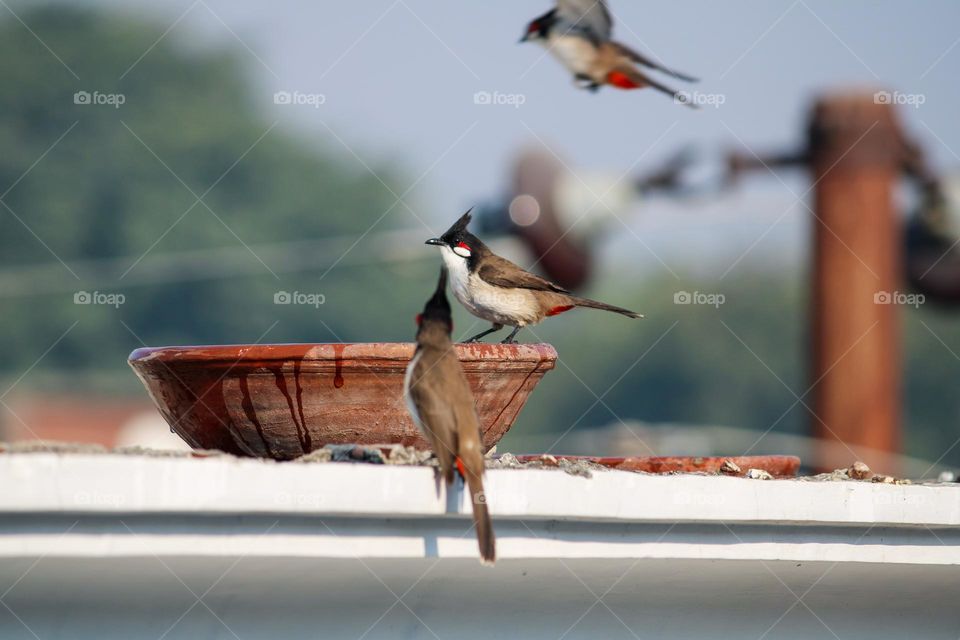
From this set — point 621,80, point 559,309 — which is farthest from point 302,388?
point 559,309

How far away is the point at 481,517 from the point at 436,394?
43 centimetres

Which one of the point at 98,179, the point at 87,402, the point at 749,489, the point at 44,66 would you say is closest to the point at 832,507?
the point at 749,489

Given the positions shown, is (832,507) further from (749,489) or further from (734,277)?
(734,277)

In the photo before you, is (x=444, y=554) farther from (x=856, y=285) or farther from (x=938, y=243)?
(x=938, y=243)

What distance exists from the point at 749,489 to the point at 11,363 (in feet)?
143

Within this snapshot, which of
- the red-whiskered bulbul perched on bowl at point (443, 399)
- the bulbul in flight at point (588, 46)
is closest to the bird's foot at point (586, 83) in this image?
the bulbul in flight at point (588, 46)

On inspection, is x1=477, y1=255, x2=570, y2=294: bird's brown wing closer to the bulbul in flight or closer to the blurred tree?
the bulbul in flight

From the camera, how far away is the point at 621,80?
15.1ft

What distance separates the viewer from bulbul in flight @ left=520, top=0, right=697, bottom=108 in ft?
14.9

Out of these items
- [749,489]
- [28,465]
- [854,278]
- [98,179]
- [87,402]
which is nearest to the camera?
[28,465]

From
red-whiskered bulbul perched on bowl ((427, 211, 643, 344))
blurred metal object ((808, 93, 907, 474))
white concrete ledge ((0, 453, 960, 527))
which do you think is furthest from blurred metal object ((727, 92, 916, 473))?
white concrete ledge ((0, 453, 960, 527))

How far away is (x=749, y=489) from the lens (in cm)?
263

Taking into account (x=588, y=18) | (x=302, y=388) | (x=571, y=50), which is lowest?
(x=302, y=388)

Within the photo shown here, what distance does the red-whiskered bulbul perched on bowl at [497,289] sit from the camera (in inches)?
196
